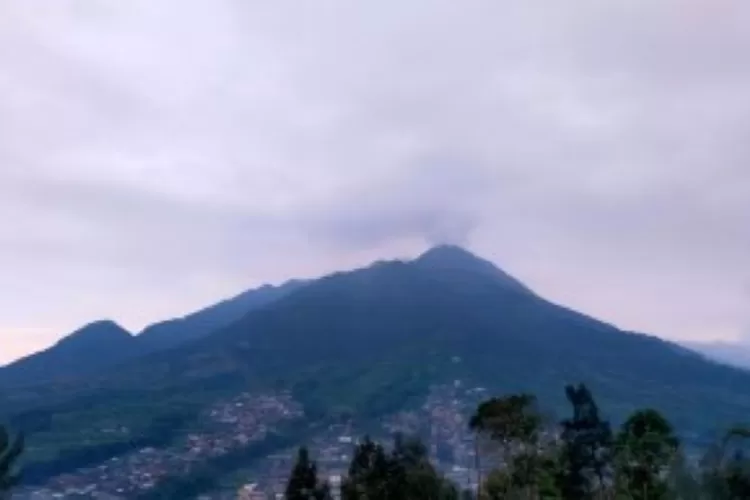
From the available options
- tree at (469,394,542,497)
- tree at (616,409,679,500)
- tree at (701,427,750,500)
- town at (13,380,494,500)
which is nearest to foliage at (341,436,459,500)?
tree at (469,394,542,497)

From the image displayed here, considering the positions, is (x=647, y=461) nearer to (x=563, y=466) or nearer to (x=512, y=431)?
(x=563, y=466)

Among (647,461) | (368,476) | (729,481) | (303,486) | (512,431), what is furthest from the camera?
(303,486)

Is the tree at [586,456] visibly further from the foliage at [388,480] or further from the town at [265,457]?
the town at [265,457]

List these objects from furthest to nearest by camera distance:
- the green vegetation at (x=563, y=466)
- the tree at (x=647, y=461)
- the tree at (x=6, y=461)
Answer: the tree at (x=6, y=461)
the green vegetation at (x=563, y=466)
the tree at (x=647, y=461)

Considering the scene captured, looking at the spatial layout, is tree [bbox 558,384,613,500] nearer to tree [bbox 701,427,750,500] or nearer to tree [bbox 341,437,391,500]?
tree [bbox 701,427,750,500]

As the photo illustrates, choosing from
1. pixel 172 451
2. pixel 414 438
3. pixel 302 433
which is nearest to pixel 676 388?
pixel 302 433

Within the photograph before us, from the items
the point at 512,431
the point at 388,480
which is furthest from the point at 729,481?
the point at 388,480

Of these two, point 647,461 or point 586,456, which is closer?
point 647,461

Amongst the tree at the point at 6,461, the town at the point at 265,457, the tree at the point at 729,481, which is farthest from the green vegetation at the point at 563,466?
the town at the point at 265,457

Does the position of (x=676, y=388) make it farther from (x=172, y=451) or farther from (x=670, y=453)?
(x=670, y=453)
